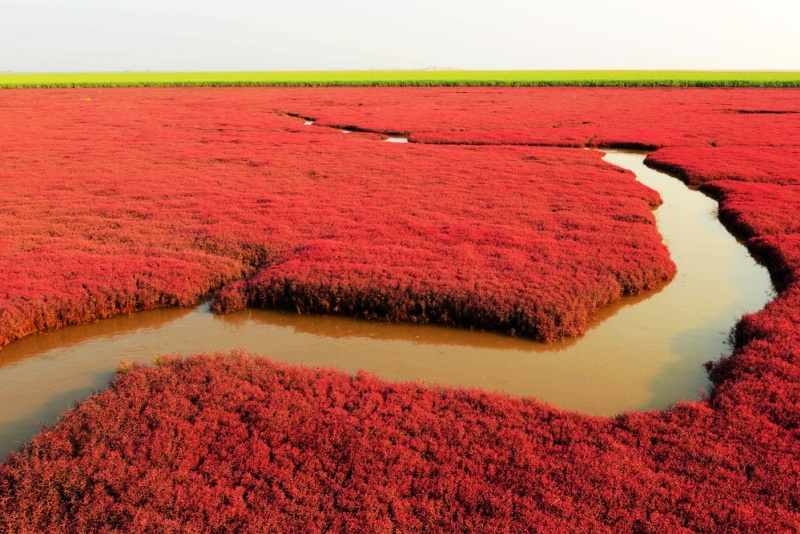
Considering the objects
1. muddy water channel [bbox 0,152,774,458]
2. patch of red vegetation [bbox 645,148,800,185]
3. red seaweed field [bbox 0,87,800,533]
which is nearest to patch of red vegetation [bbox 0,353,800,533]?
red seaweed field [bbox 0,87,800,533]

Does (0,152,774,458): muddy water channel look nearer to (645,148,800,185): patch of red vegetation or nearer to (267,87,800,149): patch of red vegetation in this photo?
(645,148,800,185): patch of red vegetation

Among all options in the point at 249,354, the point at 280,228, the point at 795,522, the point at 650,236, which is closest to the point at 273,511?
the point at 249,354

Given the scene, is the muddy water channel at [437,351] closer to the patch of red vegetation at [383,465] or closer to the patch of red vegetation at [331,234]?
the patch of red vegetation at [331,234]

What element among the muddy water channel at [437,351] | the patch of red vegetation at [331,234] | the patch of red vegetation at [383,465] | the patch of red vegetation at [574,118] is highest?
the patch of red vegetation at [574,118]

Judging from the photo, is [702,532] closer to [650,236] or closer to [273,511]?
[273,511]

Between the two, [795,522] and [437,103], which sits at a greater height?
[437,103]

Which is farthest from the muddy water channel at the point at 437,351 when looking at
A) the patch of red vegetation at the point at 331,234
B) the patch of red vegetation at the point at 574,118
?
the patch of red vegetation at the point at 574,118

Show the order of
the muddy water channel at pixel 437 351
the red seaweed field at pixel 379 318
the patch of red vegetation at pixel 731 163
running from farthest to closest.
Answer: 1. the patch of red vegetation at pixel 731 163
2. the muddy water channel at pixel 437 351
3. the red seaweed field at pixel 379 318
